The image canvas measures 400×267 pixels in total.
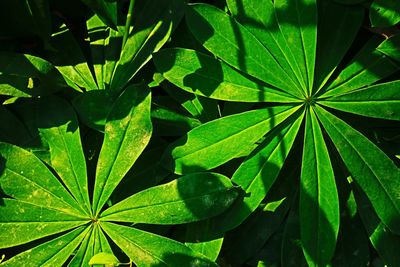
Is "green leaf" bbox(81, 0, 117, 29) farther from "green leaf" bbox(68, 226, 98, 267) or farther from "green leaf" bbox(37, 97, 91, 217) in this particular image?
"green leaf" bbox(68, 226, 98, 267)

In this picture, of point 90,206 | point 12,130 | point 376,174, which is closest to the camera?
point 376,174

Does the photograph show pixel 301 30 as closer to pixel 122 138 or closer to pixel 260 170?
pixel 260 170

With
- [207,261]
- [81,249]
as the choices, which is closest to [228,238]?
[207,261]

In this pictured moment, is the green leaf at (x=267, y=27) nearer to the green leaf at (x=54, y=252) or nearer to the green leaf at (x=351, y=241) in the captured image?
the green leaf at (x=351, y=241)

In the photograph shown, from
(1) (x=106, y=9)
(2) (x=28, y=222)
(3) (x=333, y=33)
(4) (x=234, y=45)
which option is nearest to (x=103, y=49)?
(1) (x=106, y=9)

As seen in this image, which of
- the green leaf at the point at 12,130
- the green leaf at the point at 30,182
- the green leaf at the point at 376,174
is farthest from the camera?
the green leaf at the point at 12,130


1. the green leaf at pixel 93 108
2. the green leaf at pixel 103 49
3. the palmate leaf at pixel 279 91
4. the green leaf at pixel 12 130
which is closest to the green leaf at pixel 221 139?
the palmate leaf at pixel 279 91

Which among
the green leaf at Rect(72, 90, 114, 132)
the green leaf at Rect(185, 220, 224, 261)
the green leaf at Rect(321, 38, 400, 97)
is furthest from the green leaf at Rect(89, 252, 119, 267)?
the green leaf at Rect(321, 38, 400, 97)
